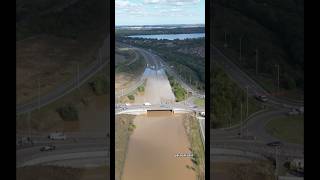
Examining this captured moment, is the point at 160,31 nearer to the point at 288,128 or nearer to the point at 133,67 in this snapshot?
the point at 133,67

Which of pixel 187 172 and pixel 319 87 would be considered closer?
pixel 319 87

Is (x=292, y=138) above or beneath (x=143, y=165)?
above

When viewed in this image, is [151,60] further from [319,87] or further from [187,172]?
[319,87]

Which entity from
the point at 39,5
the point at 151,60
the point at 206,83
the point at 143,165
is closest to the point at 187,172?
the point at 143,165

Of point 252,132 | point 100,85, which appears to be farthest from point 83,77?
point 252,132

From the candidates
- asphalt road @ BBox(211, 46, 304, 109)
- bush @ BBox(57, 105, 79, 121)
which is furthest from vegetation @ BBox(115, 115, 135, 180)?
asphalt road @ BBox(211, 46, 304, 109)
